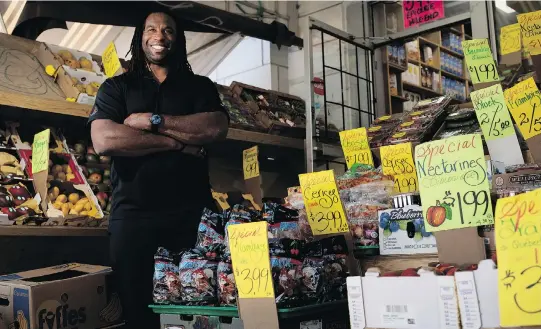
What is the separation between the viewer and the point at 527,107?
5.39ft

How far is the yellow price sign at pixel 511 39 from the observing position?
8.34 feet

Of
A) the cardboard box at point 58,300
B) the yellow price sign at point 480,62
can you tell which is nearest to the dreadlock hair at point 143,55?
the cardboard box at point 58,300

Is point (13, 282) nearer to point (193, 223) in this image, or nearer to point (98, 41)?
point (193, 223)

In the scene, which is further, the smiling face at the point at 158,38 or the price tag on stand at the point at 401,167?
the smiling face at the point at 158,38

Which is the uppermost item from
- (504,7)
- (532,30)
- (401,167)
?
(504,7)

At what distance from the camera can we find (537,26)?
2.21 meters

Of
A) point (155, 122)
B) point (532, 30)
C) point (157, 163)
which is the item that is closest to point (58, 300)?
point (157, 163)

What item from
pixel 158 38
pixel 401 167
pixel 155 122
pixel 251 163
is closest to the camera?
pixel 401 167

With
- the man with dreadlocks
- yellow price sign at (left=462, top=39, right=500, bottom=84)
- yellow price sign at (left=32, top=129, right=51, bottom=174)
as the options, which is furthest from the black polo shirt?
yellow price sign at (left=462, top=39, right=500, bottom=84)

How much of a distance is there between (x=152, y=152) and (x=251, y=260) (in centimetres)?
88

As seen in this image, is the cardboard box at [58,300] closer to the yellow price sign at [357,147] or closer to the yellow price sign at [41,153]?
the yellow price sign at [41,153]

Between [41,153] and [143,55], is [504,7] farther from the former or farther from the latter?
[41,153]

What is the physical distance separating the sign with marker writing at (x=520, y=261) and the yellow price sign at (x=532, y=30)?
1.53 m

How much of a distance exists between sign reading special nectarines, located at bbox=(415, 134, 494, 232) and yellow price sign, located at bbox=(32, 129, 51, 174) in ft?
5.76
